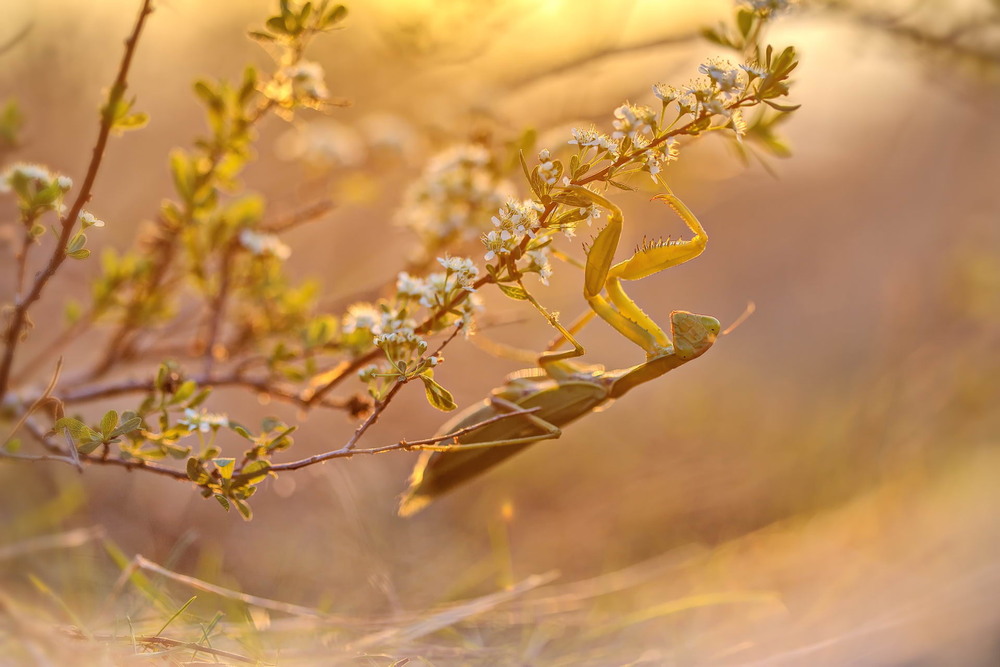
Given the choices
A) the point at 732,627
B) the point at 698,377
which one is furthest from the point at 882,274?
the point at 732,627

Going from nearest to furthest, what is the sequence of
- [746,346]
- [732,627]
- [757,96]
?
[757,96] → [732,627] → [746,346]

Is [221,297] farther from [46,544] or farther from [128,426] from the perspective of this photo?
[46,544]

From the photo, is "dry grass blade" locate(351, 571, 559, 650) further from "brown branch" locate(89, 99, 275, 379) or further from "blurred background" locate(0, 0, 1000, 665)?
"brown branch" locate(89, 99, 275, 379)

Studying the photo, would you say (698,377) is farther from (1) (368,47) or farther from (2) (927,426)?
(1) (368,47)

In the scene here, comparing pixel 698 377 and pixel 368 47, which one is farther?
pixel 698 377

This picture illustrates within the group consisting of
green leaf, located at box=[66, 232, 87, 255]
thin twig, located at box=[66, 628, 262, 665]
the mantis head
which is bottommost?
thin twig, located at box=[66, 628, 262, 665]

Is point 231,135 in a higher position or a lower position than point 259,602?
higher

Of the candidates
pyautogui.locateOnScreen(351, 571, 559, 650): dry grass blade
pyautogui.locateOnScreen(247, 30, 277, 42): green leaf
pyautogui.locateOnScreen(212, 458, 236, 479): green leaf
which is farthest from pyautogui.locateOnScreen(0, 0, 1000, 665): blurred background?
pyautogui.locateOnScreen(212, 458, 236, 479): green leaf

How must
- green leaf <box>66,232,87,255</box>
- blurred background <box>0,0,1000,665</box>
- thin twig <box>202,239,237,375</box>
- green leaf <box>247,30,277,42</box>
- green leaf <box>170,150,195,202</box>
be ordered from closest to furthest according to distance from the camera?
green leaf <box>66,232,87,255</box> → green leaf <box>247,30,277,42</box> → green leaf <box>170,150,195,202</box> → thin twig <box>202,239,237,375</box> → blurred background <box>0,0,1000,665</box>
